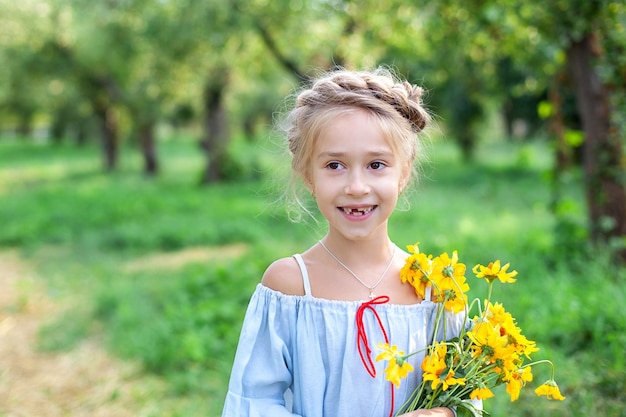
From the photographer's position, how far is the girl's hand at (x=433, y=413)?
155 cm

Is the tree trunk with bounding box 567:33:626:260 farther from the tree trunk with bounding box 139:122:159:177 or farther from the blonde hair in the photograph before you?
the tree trunk with bounding box 139:122:159:177

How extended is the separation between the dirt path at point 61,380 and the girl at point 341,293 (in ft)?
7.66

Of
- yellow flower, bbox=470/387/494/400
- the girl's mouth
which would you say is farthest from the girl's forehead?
yellow flower, bbox=470/387/494/400

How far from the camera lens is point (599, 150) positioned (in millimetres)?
4832

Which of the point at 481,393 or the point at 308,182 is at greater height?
the point at 308,182

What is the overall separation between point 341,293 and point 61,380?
3.36m

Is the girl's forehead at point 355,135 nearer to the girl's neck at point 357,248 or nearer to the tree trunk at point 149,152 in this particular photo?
the girl's neck at point 357,248

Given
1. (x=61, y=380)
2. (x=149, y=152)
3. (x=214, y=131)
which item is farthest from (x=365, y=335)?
(x=149, y=152)

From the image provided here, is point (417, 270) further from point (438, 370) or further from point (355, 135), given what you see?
point (355, 135)

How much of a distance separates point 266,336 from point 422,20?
16.5 feet

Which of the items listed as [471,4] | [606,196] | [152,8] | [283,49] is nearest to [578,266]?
[606,196]

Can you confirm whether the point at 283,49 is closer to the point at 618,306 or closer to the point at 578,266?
the point at 578,266

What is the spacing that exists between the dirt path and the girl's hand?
254 cm

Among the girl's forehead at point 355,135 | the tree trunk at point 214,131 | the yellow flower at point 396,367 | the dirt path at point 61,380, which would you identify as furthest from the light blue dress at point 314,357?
the tree trunk at point 214,131
